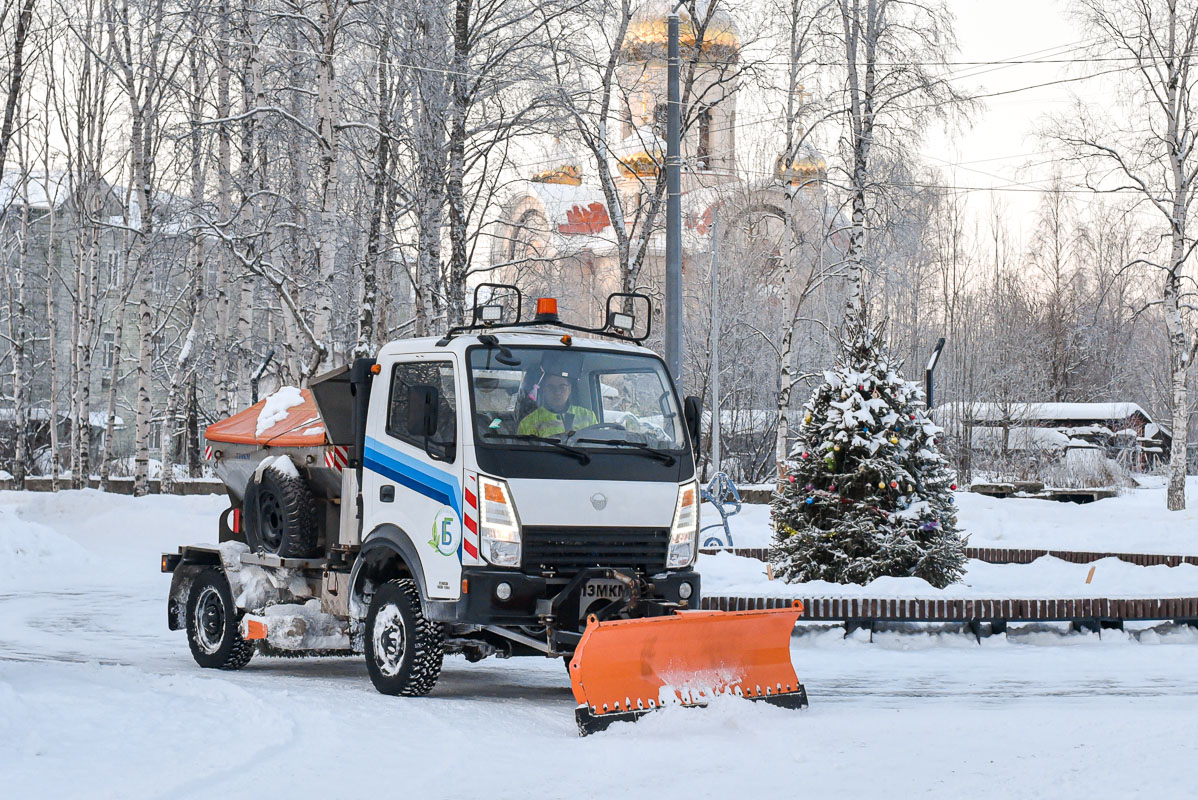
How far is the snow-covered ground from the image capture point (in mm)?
6254

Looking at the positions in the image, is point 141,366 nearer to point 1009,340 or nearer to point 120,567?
point 120,567

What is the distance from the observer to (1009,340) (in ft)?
185

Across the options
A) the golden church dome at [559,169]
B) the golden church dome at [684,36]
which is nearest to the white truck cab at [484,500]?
the golden church dome at [559,169]

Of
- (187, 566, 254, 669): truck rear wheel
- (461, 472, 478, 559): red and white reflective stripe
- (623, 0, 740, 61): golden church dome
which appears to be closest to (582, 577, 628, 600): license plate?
(461, 472, 478, 559): red and white reflective stripe

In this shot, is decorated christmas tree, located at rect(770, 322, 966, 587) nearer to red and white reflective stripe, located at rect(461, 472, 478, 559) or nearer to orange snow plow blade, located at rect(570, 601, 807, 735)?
orange snow plow blade, located at rect(570, 601, 807, 735)

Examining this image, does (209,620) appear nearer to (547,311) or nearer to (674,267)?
(547,311)

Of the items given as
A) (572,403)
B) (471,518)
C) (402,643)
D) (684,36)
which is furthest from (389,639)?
(684,36)

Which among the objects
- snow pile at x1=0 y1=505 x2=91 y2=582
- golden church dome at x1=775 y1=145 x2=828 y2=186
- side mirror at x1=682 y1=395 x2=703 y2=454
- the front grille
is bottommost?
snow pile at x1=0 y1=505 x2=91 y2=582

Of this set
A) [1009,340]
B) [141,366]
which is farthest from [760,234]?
[141,366]

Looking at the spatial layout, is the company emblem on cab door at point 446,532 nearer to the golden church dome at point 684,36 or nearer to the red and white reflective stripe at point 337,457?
the red and white reflective stripe at point 337,457

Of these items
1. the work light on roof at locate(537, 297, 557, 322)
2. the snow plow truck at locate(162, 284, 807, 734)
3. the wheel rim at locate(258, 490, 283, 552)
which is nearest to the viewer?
the snow plow truck at locate(162, 284, 807, 734)

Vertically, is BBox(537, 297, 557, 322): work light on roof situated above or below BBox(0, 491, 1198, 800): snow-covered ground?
above

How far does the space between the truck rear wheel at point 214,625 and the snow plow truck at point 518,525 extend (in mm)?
755

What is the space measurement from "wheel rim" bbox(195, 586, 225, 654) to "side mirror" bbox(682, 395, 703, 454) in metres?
4.19
